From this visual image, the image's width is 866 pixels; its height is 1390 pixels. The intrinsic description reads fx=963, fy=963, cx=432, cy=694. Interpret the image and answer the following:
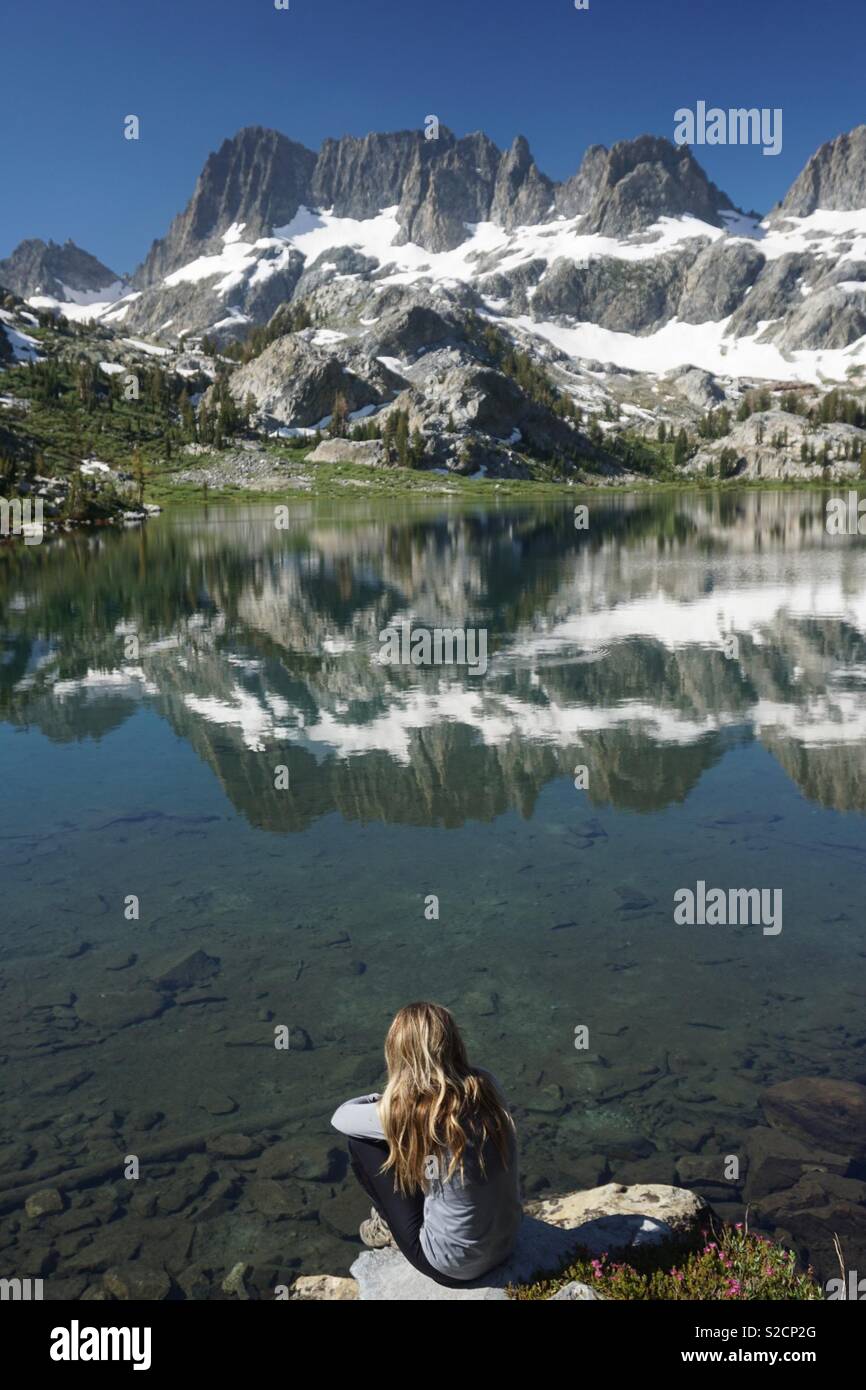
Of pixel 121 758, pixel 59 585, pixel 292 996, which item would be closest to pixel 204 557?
pixel 59 585

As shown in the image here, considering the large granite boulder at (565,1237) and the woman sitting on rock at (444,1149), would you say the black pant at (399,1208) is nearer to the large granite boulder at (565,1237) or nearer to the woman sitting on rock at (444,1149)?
the woman sitting on rock at (444,1149)

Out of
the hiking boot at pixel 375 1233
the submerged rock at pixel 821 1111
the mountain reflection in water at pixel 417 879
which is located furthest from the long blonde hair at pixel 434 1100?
the submerged rock at pixel 821 1111

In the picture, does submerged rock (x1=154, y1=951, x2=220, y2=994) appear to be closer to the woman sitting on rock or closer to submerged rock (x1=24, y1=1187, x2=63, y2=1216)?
submerged rock (x1=24, y1=1187, x2=63, y2=1216)

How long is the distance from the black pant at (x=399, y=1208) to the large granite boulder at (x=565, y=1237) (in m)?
0.17

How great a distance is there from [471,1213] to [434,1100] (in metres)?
0.95

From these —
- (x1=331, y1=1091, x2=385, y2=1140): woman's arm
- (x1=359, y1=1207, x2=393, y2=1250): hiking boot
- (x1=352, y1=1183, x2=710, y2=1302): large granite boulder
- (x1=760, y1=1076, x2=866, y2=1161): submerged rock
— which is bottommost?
(x1=359, y1=1207, x2=393, y2=1250): hiking boot

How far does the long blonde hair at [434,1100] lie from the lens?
22.1 ft

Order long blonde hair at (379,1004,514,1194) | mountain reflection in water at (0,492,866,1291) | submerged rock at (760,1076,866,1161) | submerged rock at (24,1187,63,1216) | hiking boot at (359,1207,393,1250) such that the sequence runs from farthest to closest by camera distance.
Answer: mountain reflection in water at (0,492,866,1291)
submerged rock at (760,1076,866,1161)
submerged rock at (24,1187,63,1216)
hiking boot at (359,1207,393,1250)
long blonde hair at (379,1004,514,1194)

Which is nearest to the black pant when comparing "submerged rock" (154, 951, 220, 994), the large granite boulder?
the large granite boulder

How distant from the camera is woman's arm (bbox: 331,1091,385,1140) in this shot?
7289 millimetres

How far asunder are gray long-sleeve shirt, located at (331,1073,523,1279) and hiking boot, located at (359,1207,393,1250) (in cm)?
177
